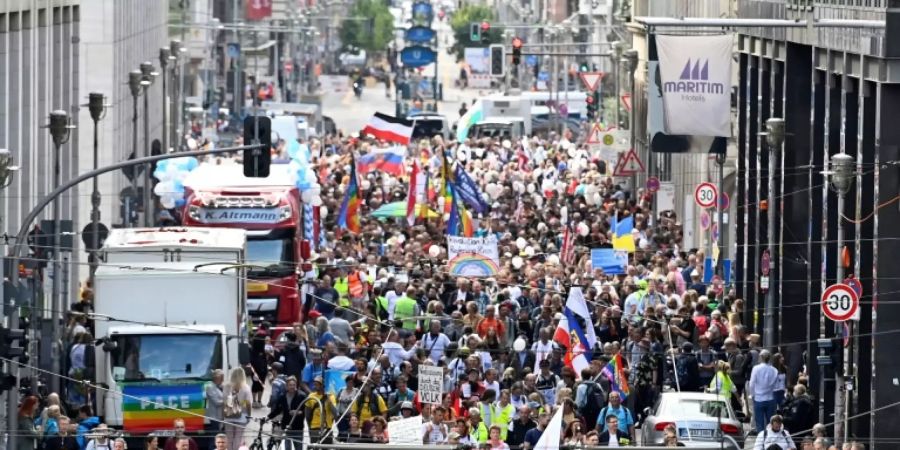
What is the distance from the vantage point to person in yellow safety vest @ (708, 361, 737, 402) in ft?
108

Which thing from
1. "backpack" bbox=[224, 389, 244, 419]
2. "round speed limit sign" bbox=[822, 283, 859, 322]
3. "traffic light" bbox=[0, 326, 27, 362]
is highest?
"round speed limit sign" bbox=[822, 283, 859, 322]

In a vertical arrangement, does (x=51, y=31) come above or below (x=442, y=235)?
above

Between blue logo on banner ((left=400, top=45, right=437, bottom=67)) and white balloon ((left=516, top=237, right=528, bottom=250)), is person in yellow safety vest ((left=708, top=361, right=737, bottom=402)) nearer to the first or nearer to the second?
white balloon ((left=516, top=237, right=528, bottom=250))

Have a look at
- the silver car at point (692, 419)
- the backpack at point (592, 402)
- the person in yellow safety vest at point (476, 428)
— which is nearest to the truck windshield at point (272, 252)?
the backpack at point (592, 402)

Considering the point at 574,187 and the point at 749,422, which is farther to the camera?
the point at 574,187

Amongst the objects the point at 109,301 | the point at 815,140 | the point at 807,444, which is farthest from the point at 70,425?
the point at 815,140

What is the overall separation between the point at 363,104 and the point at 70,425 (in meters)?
130

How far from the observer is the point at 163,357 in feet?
109

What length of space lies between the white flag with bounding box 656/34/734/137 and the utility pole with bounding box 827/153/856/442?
11.2 feet

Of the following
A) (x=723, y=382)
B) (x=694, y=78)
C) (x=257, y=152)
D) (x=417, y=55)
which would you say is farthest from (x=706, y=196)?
(x=417, y=55)

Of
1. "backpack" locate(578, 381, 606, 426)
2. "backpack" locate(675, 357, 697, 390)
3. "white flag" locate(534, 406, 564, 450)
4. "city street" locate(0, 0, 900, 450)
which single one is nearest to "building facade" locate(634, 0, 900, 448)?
"city street" locate(0, 0, 900, 450)

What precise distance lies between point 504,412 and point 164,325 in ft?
17.2

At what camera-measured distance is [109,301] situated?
34.5 m

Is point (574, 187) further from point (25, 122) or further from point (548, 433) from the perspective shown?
point (548, 433)
